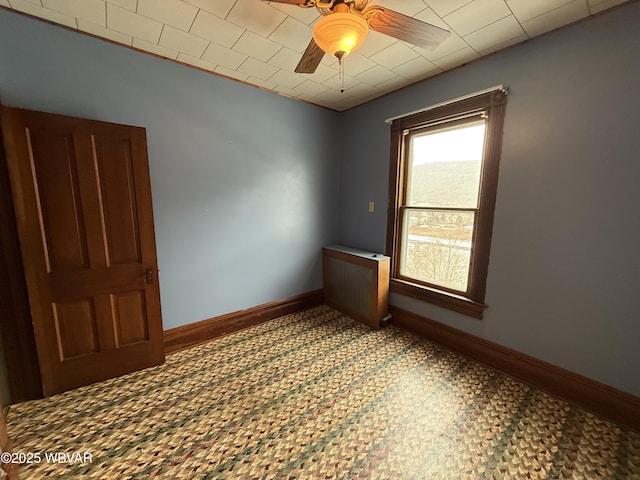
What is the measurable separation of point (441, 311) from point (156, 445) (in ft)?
8.12

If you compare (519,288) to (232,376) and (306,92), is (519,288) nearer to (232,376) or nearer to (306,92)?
(232,376)

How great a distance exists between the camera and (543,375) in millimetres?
2014

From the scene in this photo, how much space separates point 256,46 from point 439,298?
2.73 meters

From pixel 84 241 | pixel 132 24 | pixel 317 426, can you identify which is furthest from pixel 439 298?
pixel 132 24

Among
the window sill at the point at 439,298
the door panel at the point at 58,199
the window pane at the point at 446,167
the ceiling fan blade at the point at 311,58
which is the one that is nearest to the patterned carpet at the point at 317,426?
the window sill at the point at 439,298

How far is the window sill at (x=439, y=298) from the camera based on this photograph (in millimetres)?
2373

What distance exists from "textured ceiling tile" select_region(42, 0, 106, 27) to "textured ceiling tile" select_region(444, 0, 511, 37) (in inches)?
88.5

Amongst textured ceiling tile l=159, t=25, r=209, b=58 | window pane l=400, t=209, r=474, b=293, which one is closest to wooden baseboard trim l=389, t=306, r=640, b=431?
window pane l=400, t=209, r=474, b=293

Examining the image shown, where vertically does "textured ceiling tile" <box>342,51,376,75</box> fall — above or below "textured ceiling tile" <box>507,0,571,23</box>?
below

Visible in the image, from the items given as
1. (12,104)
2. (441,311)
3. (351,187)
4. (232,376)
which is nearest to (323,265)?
(351,187)

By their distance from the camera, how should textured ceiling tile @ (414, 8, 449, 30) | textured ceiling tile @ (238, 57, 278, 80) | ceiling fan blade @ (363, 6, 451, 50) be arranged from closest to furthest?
ceiling fan blade @ (363, 6, 451, 50) → textured ceiling tile @ (414, 8, 449, 30) → textured ceiling tile @ (238, 57, 278, 80)

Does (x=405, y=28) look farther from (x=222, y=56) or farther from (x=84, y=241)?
(x=84, y=241)

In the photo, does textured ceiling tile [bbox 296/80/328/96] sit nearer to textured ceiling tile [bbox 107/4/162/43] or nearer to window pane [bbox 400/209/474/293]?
textured ceiling tile [bbox 107/4/162/43]

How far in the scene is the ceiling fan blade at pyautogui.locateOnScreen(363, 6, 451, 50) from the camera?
1363mm
